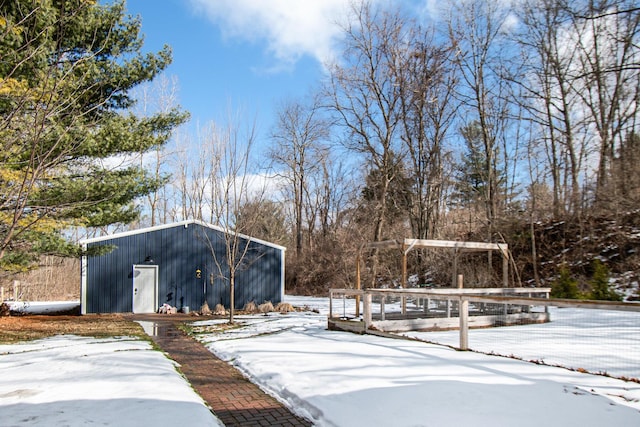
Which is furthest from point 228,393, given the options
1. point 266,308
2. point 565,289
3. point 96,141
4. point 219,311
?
point 565,289

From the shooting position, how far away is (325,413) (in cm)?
427

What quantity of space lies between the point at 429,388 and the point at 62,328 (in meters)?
11.0

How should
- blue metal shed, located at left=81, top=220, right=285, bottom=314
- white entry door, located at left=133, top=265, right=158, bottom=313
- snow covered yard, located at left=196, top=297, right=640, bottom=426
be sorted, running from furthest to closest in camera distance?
white entry door, located at left=133, top=265, right=158, bottom=313
blue metal shed, located at left=81, top=220, right=285, bottom=314
snow covered yard, located at left=196, top=297, right=640, bottom=426

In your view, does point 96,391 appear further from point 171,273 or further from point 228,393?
point 171,273

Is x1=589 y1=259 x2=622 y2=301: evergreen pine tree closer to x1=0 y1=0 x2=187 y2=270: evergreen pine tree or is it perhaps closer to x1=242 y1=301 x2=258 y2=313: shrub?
x1=242 y1=301 x2=258 y2=313: shrub

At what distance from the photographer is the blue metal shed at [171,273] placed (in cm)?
1709

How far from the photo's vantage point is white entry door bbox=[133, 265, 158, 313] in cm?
1756

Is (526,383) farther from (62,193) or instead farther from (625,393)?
(62,193)

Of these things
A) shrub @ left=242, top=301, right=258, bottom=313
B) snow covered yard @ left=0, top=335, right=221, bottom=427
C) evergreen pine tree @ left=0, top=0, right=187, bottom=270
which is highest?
evergreen pine tree @ left=0, top=0, right=187, bottom=270

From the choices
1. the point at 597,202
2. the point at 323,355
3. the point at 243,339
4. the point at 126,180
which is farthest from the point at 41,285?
the point at 597,202

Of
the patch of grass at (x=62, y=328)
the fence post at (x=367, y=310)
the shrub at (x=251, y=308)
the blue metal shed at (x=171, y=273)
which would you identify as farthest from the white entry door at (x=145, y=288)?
the fence post at (x=367, y=310)

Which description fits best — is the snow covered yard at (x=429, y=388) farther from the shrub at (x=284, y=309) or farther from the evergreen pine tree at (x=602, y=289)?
the shrub at (x=284, y=309)

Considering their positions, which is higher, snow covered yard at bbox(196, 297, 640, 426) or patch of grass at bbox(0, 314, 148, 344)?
snow covered yard at bbox(196, 297, 640, 426)

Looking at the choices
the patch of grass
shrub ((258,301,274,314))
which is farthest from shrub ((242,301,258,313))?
the patch of grass
